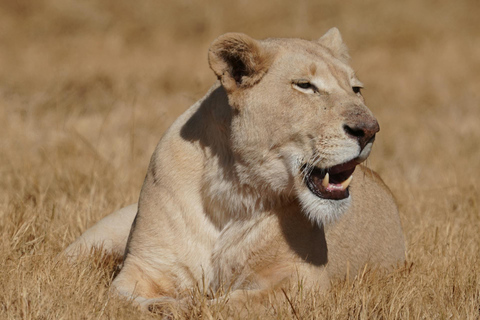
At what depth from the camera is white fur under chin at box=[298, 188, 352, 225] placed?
331 cm

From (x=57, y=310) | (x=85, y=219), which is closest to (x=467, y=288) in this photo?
(x=57, y=310)

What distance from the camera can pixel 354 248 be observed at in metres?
4.06

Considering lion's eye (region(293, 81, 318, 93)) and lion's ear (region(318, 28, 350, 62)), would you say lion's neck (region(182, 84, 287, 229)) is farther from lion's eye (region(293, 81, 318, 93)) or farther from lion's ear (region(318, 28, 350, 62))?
lion's ear (region(318, 28, 350, 62))

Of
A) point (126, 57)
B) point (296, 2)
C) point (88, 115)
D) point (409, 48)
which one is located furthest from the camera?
point (296, 2)

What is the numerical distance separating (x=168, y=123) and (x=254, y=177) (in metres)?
5.24

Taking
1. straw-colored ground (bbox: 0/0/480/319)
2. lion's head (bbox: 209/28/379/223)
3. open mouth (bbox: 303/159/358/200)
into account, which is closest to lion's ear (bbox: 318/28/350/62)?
lion's head (bbox: 209/28/379/223)

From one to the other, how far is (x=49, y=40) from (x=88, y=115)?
389 centimetres

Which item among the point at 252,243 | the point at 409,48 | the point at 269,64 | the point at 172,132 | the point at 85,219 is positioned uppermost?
the point at 269,64

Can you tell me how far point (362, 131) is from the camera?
311 centimetres

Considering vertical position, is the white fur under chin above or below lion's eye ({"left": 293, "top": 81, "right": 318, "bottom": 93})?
below

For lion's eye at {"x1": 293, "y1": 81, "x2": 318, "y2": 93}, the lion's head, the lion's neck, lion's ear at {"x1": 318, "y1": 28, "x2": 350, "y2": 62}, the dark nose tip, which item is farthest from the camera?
lion's ear at {"x1": 318, "y1": 28, "x2": 350, "y2": 62}

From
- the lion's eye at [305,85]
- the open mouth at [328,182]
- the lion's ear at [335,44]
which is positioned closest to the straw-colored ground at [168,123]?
the open mouth at [328,182]

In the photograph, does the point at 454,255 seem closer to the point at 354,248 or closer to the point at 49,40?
the point at 354,248

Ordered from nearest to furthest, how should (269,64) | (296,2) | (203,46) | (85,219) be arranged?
1. (269,64)
2. (85,219)
3. (203,46)
4. (296,2)
